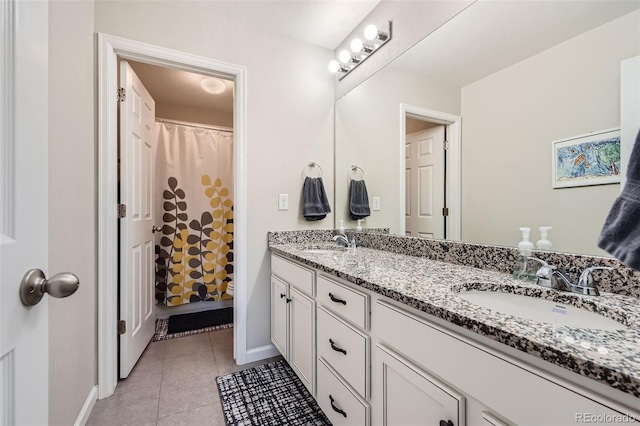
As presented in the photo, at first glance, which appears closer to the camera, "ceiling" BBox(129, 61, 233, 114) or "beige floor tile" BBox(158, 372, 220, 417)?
"beige floor tile" BBox(158, 372, 220, 417)

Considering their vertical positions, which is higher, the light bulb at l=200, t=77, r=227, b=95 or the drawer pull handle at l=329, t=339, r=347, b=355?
the light bulb at l=200, t=77, r=227, b=95

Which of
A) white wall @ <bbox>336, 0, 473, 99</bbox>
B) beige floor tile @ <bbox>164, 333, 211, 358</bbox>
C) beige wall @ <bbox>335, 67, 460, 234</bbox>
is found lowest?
beige floor tile @ <bbox>164, 333, 211, 358</bbox>

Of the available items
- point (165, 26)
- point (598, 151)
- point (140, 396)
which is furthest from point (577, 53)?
point (140, 396)

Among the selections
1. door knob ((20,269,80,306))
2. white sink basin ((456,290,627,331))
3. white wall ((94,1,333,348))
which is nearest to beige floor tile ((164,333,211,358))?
white wall ((94,1,333,348))

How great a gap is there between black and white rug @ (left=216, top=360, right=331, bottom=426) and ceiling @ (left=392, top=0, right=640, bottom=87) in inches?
70.5

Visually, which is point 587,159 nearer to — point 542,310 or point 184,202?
point 542,310

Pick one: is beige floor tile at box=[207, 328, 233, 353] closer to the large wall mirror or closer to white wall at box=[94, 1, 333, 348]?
white wall at box=[94, 1, 333, 348]

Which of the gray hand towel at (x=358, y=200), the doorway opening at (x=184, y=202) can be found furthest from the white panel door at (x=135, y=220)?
the gray hand towel at (x=358, y=200)

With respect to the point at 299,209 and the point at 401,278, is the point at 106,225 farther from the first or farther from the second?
the point at 401,278

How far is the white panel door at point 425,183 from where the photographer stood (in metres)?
1.47

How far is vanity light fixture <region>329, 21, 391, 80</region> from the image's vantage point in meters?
1.77

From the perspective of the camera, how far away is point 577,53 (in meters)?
0.92

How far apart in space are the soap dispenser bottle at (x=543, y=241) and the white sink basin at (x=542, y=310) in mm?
245

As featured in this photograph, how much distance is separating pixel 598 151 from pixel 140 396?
7.67 ft
